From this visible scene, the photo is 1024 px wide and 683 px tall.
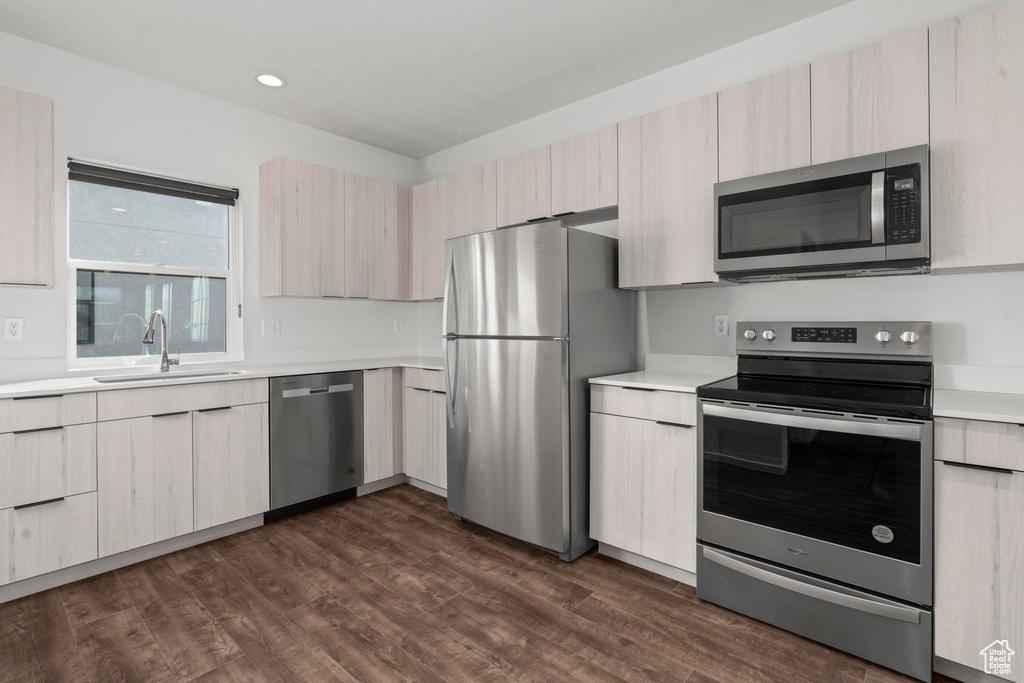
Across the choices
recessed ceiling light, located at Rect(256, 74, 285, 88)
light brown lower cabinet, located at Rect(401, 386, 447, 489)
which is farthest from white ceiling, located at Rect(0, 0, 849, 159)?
light brown lower cabinet, located at Rect(401, 386, 447, 489)

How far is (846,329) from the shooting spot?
226 centimetres

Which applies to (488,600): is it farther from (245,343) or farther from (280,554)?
(245,343)

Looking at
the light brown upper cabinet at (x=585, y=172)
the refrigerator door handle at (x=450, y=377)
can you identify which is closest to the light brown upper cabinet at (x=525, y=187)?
the light brown upper cabinet at (x=585, y=172)

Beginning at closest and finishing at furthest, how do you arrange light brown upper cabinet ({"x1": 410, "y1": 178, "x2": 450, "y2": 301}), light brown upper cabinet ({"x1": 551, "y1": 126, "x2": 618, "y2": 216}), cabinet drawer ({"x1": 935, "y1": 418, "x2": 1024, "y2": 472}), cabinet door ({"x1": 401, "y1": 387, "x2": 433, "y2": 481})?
1. cabinet drawer ({"x1": 935, "y1": 418, "x2": 1024, "y2": 472})
2. light brown upper cabinet ({"x1": 551, "y1": 126, "x2": 618, "y2": 216})
3. cabinet door ({"x1": 401, "y1": 387, "x2": 433, "y2": 481})
4. light brown upper cabinet ({"x1": 410, "y1": 178, "x2": 450, "y2": 301})

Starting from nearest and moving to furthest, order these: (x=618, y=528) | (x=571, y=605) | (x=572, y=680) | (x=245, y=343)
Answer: (x=572, y=680), (x=571, y=605), (x=618, y=528), (x=245, y=343)

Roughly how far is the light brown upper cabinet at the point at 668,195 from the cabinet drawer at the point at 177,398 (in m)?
2.26

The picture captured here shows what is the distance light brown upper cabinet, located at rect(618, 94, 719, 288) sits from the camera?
7.97ft

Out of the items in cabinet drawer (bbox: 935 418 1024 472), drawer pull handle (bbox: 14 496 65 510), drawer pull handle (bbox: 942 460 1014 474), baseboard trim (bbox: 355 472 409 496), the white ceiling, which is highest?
the white ceiling

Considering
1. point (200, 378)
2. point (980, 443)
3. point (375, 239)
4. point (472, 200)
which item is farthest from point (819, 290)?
point (200, 378)

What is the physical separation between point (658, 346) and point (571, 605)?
59.4 inches

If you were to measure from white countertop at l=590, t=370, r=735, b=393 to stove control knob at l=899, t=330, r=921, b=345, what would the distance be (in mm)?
750

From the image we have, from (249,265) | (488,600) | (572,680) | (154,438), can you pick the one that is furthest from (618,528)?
(249,265)

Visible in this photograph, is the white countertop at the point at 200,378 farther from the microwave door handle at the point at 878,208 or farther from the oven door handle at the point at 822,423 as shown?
the microwave door handle at the point at 878,208

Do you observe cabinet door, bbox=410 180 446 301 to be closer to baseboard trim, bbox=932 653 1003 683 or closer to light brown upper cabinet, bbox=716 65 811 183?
light brown upper cabinet, bbox=716 65 811 183
